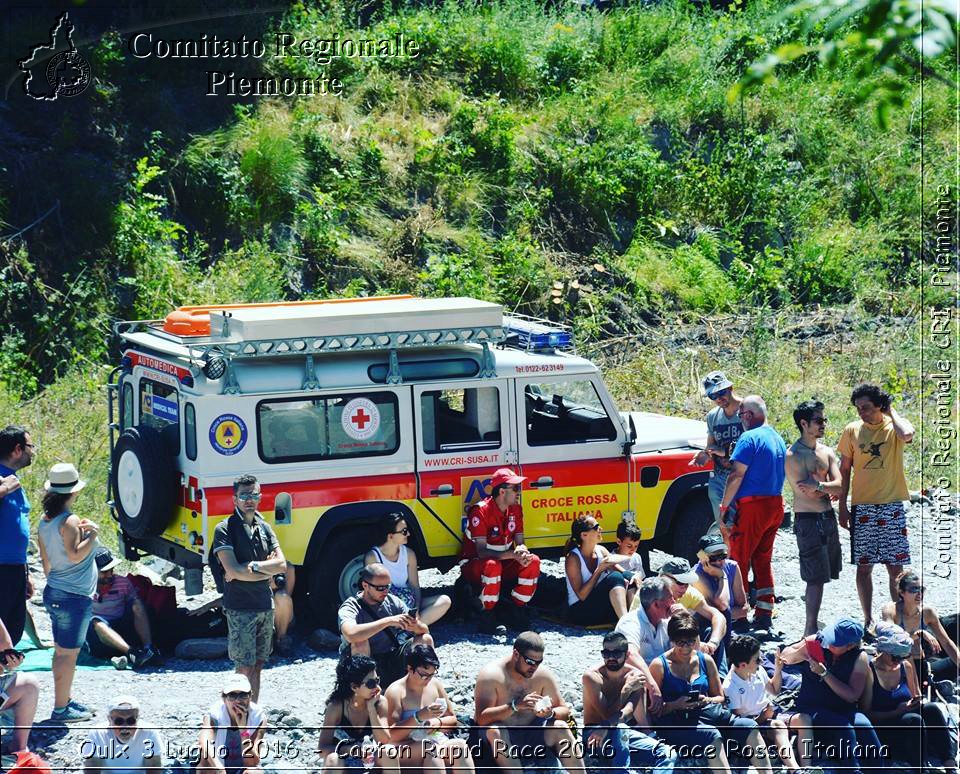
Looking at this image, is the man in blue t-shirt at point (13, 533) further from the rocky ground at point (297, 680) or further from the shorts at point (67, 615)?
the rocky ground at point (297, 680)

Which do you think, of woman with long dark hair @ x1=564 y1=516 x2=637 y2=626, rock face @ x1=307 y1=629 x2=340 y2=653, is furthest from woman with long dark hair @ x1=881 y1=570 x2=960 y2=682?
rock face @ x1=307 y1=629 x2=340 y2=653

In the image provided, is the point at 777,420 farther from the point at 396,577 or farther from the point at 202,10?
the point at 202,10

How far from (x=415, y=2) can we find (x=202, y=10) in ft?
15.7

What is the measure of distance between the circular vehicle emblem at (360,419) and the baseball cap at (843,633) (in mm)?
3697

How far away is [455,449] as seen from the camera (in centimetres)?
1037

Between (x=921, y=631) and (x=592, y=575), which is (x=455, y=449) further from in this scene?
(x=921, y=631)

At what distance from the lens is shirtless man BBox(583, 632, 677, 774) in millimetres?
7812

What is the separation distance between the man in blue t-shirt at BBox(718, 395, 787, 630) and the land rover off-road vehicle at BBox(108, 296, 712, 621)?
3.06ft

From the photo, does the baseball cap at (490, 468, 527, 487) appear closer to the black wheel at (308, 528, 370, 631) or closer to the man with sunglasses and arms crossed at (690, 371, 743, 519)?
the black wheel at (308, 528, 370, 631)

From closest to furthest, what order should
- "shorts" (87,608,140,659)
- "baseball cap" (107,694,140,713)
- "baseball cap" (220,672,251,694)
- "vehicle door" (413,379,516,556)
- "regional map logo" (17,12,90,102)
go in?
"baseball cap" (107,694,140,713) → "baseball cap" (220,672,251,694) → "shorts" (87,608,140,659) → "vehicle door" (413,379,516,556) → "regional map logo" (17,12,90,102)

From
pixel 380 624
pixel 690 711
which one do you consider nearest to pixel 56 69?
pixel 380 624

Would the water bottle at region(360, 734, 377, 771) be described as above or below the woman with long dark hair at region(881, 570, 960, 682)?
below

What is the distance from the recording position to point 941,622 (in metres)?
9.84

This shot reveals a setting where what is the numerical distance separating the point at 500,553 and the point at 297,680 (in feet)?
6.01
